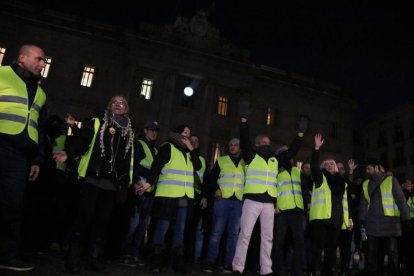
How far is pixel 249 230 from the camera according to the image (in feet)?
16.9

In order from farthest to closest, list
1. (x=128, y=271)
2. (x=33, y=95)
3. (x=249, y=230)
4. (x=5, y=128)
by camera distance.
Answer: (x=249, y=230)
(x=128, y=271)
(x=33, y=95)
(x=5, y=128)

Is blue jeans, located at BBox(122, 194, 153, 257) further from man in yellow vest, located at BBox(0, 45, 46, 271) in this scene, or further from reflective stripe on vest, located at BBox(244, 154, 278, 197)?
man in yellow vest, located at BBox(0, 45, 46, 271)

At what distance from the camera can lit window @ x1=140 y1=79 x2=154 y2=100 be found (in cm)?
2452

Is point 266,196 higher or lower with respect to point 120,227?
higher

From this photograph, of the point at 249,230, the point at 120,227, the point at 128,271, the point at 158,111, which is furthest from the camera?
the point at 158,111

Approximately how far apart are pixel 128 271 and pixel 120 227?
1477 millimetres

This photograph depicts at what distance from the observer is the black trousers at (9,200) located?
3.57m

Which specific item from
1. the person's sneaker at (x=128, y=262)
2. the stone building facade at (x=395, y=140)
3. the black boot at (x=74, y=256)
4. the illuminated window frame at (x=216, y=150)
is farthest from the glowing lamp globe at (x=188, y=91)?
the stone building facade at (x=395, y=140)

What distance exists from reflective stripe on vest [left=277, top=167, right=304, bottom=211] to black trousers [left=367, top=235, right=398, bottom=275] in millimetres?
1560

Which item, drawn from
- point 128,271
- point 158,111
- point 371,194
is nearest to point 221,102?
point 158,111

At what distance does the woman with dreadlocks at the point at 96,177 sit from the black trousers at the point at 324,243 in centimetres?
359

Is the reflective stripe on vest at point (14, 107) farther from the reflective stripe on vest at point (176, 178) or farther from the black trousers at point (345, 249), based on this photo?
the black trousers at point (345, 249)

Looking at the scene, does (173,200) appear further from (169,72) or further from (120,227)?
(169,72)

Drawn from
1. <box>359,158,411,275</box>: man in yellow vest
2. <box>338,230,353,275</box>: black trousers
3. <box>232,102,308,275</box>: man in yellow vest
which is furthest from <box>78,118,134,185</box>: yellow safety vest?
<box>338,230,353,275</box>: black trousers
